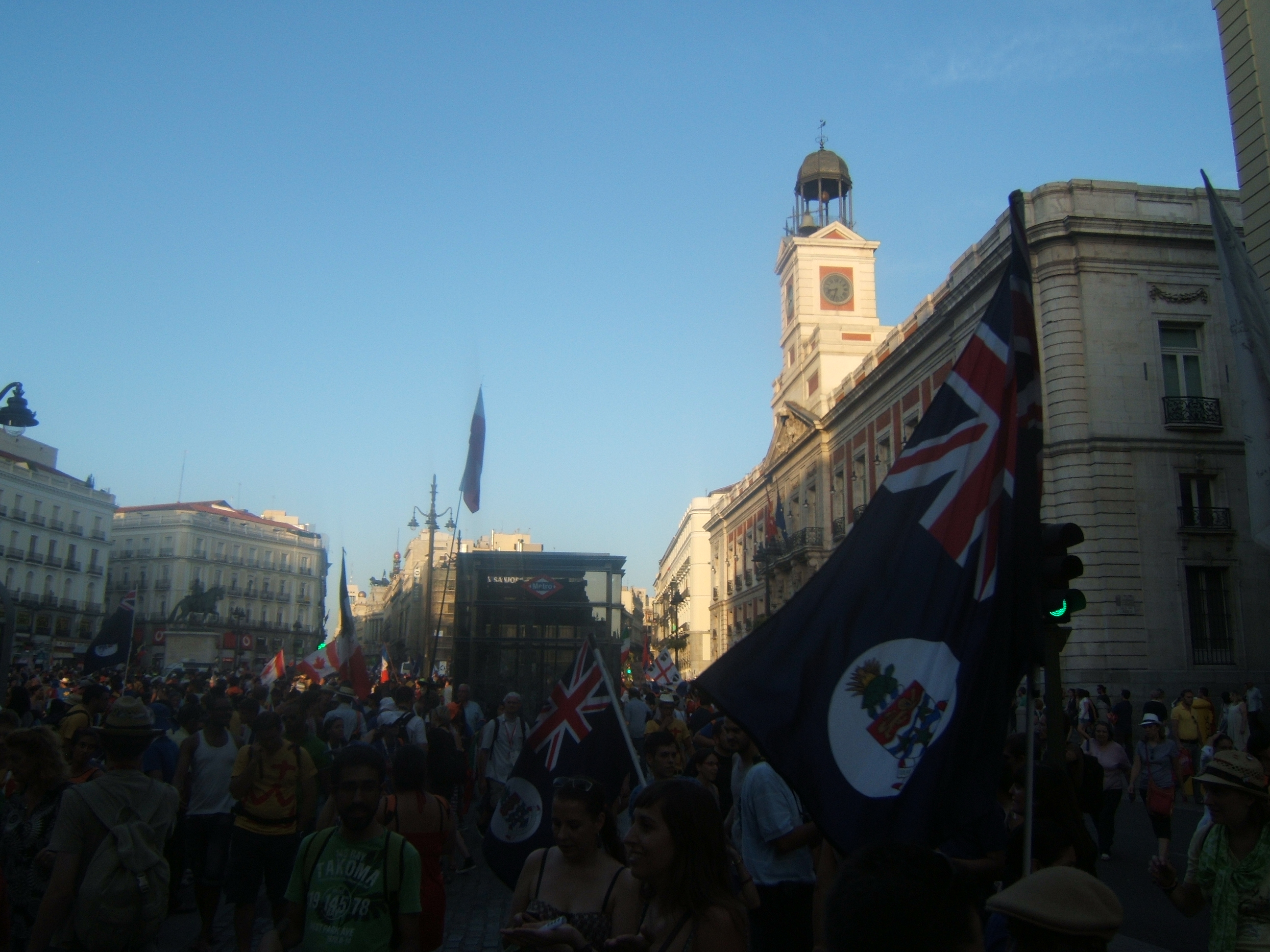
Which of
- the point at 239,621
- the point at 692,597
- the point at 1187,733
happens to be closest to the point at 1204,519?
the point at 1187,733

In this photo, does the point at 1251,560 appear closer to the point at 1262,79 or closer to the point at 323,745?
the point at 1262,79

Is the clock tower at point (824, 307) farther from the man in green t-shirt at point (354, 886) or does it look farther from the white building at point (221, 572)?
the white building at point (221, 572)

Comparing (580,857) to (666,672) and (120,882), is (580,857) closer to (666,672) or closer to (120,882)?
(120,882)

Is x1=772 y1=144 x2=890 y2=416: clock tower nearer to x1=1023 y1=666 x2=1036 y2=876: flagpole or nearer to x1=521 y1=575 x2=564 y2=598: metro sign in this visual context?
x1=521 y1=575 x2=564 y2=598: metro sign

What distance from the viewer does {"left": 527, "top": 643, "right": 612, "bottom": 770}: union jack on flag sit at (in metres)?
5.68

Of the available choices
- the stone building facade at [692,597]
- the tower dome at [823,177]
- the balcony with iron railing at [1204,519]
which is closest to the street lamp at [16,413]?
the balcony with iron railing at [1204,519]

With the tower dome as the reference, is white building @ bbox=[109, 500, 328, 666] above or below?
below

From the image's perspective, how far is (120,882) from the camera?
13.7ft

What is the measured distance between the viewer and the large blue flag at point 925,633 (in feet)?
11.1

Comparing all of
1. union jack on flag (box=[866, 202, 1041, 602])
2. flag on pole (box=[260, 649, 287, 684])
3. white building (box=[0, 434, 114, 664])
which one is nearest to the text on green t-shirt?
union jack on flag (box=[866, 202, 1041, 602])

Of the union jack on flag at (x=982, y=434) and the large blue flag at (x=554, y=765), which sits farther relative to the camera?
the large blue flag at (x=554, y=765)

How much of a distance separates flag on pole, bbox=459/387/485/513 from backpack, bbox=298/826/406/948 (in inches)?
591

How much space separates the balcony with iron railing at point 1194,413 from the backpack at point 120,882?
24459 millimetres

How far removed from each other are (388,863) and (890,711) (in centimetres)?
187
